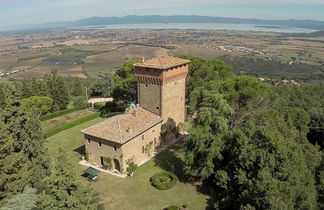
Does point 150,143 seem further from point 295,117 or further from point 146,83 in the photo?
point 295,117

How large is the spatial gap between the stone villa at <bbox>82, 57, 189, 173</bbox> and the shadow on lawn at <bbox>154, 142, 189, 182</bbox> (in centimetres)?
139

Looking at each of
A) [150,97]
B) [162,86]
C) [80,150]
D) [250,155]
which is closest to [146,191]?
[250,155]

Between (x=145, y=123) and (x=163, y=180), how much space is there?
24.6 feet

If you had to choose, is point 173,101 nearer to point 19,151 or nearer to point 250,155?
point 250,155

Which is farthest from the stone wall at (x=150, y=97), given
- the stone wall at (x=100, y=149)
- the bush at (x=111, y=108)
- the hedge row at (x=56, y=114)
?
the hedge row at (x=56, y=114)

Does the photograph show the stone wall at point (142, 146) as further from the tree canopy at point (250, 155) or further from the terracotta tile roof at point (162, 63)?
the terracotta tile roof at point (162, 63)

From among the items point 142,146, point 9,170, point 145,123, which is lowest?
point 142,146

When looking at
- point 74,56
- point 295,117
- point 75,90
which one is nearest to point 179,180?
point 295,117

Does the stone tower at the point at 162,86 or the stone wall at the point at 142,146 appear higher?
the stone tower at the point at 162,86

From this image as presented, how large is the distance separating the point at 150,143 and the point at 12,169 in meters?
15.4

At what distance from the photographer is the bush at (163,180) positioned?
26.3 metres

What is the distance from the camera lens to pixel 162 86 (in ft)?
107

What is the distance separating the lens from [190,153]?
26562mm

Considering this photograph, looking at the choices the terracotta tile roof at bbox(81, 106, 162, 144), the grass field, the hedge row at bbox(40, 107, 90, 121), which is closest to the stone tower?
the terracotta tile roof at bbox(81, 106, 162, 144)
